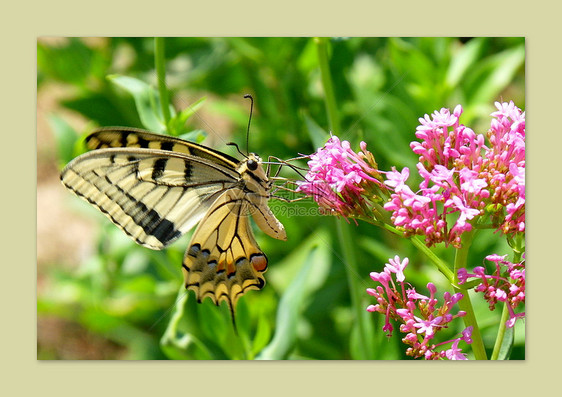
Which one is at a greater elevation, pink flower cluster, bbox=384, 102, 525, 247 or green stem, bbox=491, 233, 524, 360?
pink flower cluster, bbox=384, 102, 525, 247

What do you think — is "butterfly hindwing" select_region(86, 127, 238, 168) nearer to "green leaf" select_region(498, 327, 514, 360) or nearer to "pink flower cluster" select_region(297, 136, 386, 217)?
"pink flower cluster" select_region(297, 136, 386, 217)

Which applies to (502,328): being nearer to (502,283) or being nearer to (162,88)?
(502,283)

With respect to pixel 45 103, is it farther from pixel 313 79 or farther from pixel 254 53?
pixel 313 79

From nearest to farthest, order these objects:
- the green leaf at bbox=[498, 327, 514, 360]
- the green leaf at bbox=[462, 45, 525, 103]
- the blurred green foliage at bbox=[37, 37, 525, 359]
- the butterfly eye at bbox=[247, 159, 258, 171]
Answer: the green leaf at bbox=[498, 327, 514, 360]
the butterfly eye at bbox=[247, 159, 258, 171]
the blurred green foliage at bbox=[37, 37, 525, 359]
the green leaf at bbox=[462, 45, 525, 103]

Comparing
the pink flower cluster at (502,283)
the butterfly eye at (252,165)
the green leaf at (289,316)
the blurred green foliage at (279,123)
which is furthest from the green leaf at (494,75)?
the pink flower cluster at (502,283)

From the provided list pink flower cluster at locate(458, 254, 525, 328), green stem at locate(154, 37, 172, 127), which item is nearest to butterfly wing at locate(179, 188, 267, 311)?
green stem at locate(154, 37, 172, 127)

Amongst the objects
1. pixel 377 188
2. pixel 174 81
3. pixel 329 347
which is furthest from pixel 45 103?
pixel 377 188
